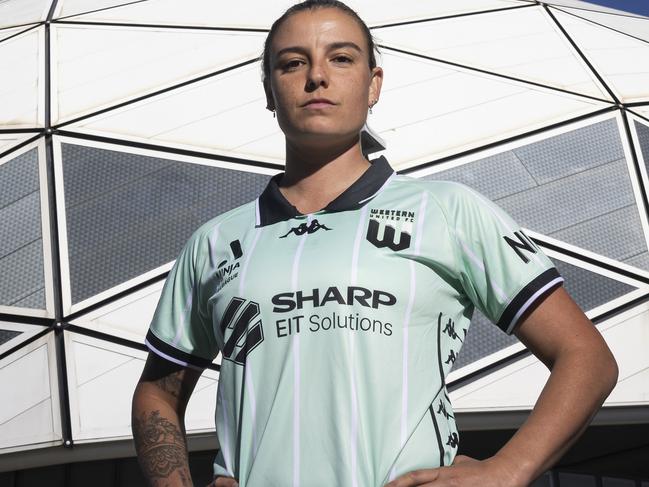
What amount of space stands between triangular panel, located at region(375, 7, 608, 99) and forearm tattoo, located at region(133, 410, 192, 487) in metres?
6.98

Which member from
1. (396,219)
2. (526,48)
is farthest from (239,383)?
(526,48)

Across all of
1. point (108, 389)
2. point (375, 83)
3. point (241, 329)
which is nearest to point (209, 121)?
point (108, 389)

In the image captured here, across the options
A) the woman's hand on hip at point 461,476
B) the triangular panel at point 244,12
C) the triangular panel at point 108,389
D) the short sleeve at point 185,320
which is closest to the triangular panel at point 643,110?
the triangular panel at point 244,12

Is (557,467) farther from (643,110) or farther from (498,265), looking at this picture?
(498,265)

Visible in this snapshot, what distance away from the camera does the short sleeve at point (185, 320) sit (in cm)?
251

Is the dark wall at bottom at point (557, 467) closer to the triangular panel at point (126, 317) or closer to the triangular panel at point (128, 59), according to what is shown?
the triangular panel at point (126, 317)

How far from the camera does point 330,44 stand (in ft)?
7.88

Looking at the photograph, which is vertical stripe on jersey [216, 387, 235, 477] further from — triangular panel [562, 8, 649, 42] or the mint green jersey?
triangular panel [562, 8, 649, 42]

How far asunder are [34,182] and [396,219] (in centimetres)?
607

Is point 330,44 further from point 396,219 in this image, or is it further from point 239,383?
point 239,383

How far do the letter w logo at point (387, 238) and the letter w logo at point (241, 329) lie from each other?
0.31 meters

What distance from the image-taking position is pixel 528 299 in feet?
6.97

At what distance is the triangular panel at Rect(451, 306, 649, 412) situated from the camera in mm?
6508

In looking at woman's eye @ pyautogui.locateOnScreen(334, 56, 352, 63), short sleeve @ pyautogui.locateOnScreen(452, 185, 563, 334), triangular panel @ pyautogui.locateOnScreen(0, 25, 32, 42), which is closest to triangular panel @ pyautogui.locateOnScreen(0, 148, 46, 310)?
triangular panel @ pyautogui.locateOnScreen(0, 25, 32, 42)
